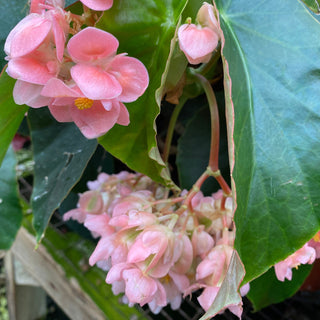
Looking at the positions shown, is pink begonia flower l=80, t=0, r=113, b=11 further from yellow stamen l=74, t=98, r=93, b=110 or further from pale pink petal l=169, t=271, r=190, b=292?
pale pink petal l=169, t=271, r=190, b=292

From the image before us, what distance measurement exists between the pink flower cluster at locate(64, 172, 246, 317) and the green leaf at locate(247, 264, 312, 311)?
129 mm

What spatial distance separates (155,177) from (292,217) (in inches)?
5.7

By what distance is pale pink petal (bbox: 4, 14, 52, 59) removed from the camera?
0.30 meters

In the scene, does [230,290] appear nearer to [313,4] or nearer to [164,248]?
[164,248]

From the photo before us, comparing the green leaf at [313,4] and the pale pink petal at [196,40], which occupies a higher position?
the green leaf at [313,4]

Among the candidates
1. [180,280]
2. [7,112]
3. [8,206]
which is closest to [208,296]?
[180,280]

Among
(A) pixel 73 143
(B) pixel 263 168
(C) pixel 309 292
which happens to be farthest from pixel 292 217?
(C) pixel 309 292

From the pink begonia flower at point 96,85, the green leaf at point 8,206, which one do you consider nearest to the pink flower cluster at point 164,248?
the pink begonia flower at point 96,85

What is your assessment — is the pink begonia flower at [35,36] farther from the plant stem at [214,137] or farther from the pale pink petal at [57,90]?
the plant stem at [214,137]

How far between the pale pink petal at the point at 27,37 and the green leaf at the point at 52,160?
0.19 m

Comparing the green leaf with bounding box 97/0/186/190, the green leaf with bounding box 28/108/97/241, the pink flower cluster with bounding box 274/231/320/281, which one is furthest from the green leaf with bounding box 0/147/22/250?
the pink flower cluster with bounding box 274/231/320/281

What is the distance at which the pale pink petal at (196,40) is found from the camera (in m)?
0.31

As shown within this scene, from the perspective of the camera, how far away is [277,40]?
30cm

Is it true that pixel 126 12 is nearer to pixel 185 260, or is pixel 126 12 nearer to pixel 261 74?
pixel 261 74
